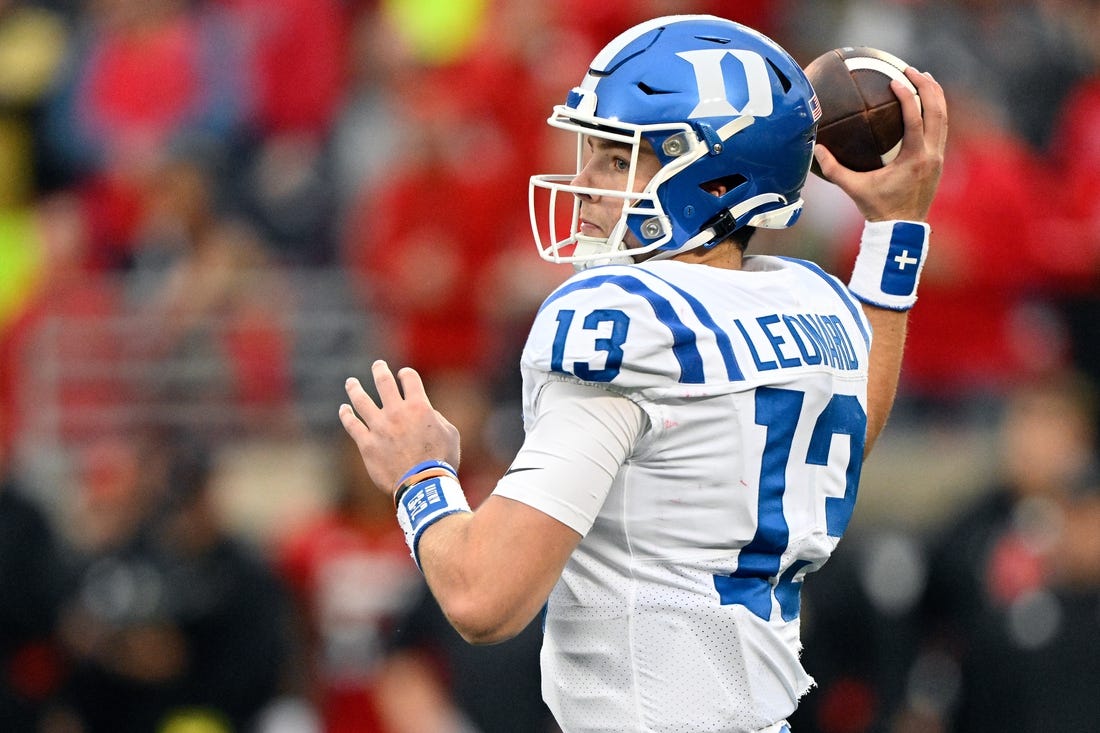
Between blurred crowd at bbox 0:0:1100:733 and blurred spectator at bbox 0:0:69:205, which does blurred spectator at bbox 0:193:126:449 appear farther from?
blurred spectator at bbox 0:0:69:205

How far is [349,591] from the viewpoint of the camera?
7.61 m

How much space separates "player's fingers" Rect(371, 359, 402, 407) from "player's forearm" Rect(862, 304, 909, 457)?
1.03 meters

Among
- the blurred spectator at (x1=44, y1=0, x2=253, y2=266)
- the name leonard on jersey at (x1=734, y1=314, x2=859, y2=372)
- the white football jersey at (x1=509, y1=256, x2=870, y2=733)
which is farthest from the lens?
the blurred spectator at (x1=44, y1=0, x2=253, y2=266)

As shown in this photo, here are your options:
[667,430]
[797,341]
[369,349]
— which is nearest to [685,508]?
[667,430]

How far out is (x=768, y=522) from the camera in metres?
3.16

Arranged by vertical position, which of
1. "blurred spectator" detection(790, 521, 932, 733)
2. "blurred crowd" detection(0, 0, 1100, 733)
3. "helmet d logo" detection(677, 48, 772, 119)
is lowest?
"blurred spectator" detection(790, 521, 932, 733)

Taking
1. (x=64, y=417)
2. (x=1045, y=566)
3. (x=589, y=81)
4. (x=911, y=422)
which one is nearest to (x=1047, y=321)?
(x=911, y=422)

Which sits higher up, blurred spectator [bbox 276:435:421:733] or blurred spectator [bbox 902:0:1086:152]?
blurred spectator [bbox 902:0:1086:152]

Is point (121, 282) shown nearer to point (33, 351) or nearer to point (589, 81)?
point (33, 351)

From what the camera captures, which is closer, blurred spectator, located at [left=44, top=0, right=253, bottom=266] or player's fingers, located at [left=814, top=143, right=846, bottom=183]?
player's fingers, located at [left=814, top=143, right=846, bottom=183]

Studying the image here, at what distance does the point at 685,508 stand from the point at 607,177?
65 centimetres

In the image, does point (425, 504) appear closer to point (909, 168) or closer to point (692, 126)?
point (692, 126)

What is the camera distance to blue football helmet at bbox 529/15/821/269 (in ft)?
10.7

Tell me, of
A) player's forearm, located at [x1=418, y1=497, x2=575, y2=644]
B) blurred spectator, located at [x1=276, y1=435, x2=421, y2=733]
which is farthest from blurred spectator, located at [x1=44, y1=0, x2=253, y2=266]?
player's forearm, located at [x1=418, y1=497, x2=575, y2=644]
